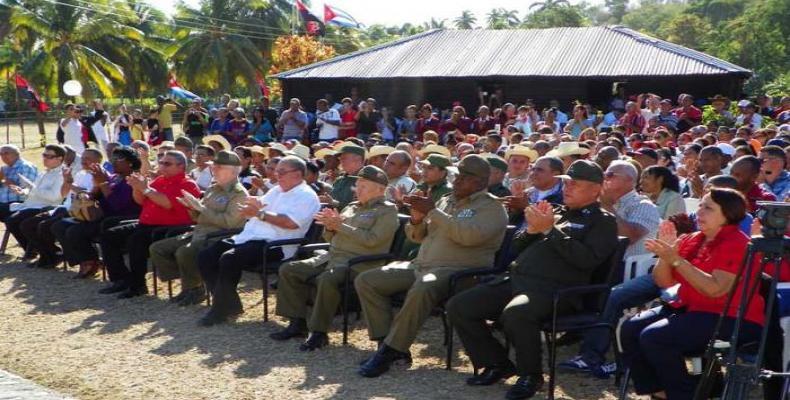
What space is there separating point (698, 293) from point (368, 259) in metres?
2.75

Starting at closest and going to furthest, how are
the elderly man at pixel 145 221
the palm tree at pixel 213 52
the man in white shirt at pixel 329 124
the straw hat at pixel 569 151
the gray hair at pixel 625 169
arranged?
the gray hair at pixel 625 169 → the straw hat at pixel 569 151 → the elderly man at pixel 145 221 → the man in white shirt at pixel 329 124 → the palm tree at pixel 213 52

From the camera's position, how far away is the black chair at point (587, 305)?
214 inches

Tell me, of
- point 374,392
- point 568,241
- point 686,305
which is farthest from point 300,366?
point 686,305

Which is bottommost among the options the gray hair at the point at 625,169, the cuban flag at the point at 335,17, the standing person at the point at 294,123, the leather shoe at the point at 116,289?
the leather shoe at the point at 116,289

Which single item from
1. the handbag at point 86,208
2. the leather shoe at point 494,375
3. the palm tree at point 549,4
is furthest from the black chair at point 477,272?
the palm tree at point 549,4

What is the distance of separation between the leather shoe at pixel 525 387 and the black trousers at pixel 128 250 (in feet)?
14.8

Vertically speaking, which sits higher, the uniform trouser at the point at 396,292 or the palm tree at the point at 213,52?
the palm tree at the point at 213,52

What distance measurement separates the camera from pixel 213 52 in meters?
43.9

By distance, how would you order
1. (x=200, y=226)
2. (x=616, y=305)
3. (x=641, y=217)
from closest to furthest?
(x=616, y=305)
(x=641, y=217)
(x=200, y=226)

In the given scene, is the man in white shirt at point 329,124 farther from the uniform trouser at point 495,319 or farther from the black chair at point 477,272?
the uniform trouser at point 495,319

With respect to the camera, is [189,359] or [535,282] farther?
[189,359]

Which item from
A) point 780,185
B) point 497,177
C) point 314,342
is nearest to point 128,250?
point 314,342

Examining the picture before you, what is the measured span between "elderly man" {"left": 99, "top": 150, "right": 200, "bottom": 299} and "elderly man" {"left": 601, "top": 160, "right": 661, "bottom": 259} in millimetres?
4146

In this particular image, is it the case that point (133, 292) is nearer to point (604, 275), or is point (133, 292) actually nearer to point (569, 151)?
point (569, 151)
